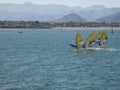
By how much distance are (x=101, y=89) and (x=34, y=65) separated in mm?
25030

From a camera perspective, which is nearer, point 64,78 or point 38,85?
point 38,85

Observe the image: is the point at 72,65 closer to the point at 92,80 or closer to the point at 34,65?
the point at 34,65

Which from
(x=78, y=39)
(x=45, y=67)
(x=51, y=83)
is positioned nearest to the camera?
(x=51, y=83)

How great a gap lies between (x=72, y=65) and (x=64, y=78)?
1633 cm

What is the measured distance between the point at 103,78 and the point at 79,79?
9.76 ft

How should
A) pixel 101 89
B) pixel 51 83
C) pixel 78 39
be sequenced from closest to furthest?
pixel 101 89
pixel 51 83
pixel 78 39

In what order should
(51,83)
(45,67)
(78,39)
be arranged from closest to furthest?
(51,83)
(45,67)
(78,39)

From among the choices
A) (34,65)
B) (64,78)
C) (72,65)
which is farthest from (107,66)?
(64,78)

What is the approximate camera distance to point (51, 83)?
170 feet

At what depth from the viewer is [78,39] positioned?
4021 inches

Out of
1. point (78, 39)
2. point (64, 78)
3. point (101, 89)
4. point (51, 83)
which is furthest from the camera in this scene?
point (78, 39)

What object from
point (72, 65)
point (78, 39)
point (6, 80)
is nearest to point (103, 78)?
point (6, 80)

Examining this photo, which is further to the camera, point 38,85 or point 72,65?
point 72,65

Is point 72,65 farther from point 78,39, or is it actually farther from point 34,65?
point 78,39
